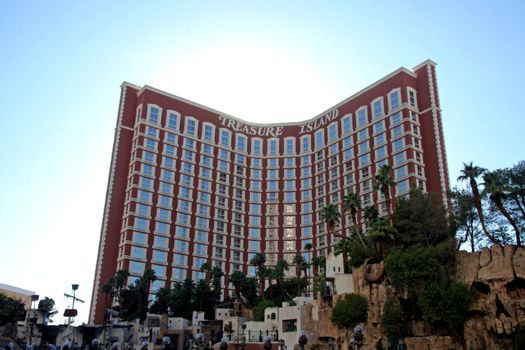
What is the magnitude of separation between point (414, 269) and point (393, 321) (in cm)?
575

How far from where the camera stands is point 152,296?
93375 millimetres

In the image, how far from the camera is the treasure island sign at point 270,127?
387 ft

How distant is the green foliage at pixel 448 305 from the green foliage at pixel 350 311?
8303 millimetres

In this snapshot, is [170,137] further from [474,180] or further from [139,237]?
[474,180]

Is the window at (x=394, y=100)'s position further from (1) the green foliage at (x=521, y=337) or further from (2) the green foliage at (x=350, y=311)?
(1) the green foliage at (x=521, y=337)

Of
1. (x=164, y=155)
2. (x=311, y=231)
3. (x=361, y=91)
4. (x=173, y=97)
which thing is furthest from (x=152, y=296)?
(x=361, y=91)

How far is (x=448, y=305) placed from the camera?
4656 centimetres

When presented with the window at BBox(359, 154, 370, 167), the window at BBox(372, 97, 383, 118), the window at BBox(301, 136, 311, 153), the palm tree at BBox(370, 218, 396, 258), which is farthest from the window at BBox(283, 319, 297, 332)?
the window at BBox(301, 136, 311, 153)

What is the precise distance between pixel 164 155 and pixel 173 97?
1452 centimetres

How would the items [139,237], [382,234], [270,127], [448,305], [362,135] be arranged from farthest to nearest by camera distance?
[270,127] < [362,135] < [139,237] < [382,234] < [448,305]

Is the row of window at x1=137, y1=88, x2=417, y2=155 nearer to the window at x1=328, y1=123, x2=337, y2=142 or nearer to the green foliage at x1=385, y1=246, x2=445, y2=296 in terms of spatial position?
the window at x1=328, y1=123, x2=337, y2=142

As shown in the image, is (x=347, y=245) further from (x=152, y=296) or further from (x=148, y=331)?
(x=152, y=296)

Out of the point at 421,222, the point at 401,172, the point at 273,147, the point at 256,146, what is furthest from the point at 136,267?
the point at 421,222

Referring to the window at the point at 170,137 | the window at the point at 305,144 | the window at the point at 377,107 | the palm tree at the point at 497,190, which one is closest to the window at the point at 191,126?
the window at the point at 170,137
